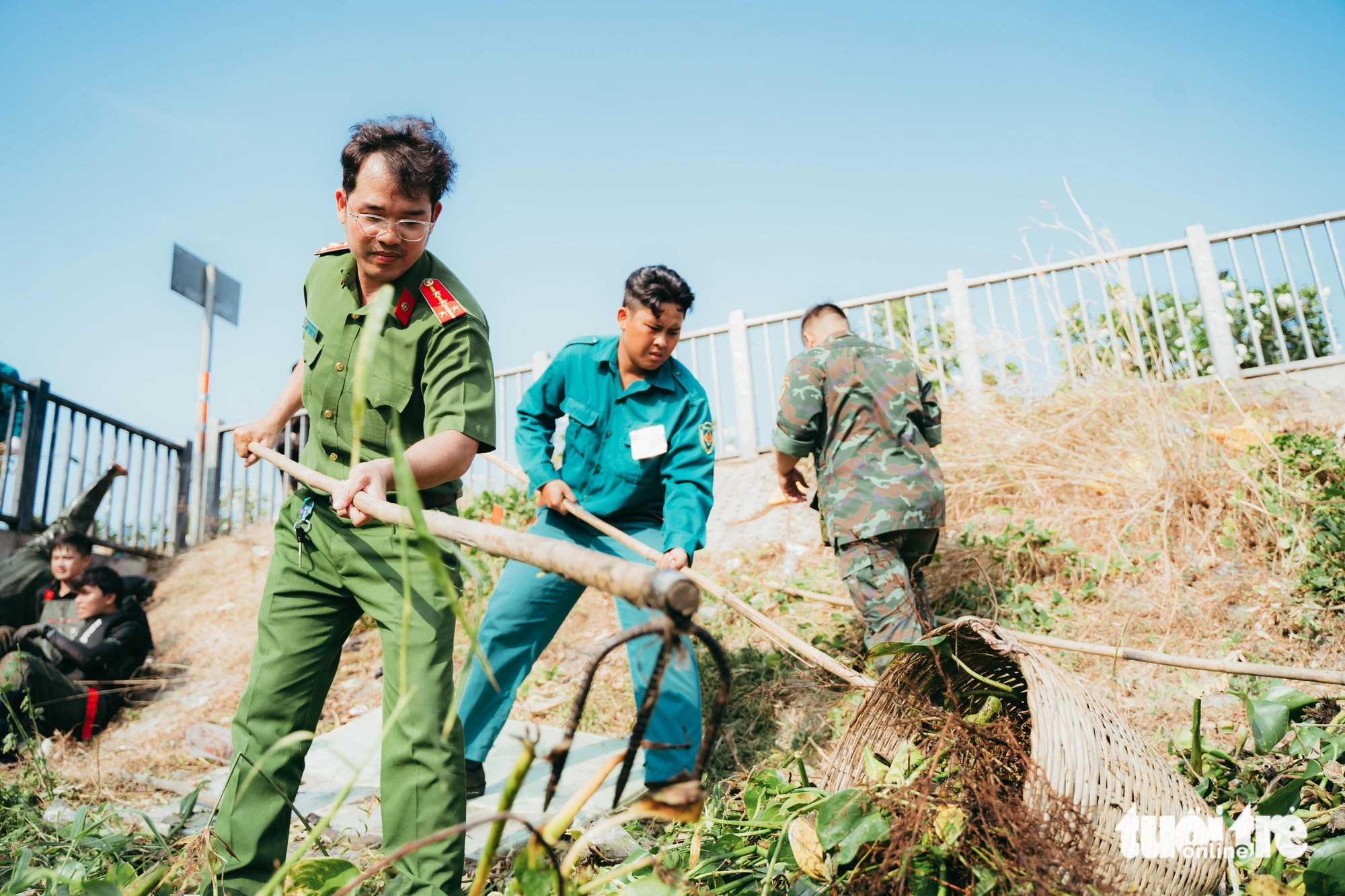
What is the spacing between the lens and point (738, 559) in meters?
5.53

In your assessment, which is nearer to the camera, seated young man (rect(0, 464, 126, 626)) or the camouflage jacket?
the camouflage jacket

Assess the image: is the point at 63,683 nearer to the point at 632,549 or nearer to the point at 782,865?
the point at 632,549

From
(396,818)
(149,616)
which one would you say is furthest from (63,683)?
(396,818)

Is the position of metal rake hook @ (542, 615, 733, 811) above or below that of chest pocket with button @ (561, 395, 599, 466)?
below

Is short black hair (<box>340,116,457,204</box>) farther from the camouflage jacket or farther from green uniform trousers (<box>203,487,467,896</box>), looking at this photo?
the camouflage jacket

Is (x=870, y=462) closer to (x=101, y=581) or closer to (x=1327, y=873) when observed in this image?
(x=1327, y=873)

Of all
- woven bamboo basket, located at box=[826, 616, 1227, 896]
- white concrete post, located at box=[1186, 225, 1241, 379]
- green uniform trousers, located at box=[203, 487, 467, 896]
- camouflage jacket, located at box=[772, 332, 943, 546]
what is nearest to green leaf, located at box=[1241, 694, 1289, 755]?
woven bamboo basket, located at box=[826, 616, 1227, 896]

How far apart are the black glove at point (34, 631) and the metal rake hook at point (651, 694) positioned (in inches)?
205

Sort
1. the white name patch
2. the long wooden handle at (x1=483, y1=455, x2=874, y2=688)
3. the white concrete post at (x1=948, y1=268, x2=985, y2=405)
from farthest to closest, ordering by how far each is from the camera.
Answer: the white concrete post at (x1=948, y1=268, x2=985, y2=405) < the white name patch < the long wooden handle at (x1=483, y1=455, x2=874, y2=688)

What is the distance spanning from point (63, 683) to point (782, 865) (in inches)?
180

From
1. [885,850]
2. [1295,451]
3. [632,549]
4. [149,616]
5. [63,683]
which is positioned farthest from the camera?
[149,616]

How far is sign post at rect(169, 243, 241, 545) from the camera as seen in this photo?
7.96m

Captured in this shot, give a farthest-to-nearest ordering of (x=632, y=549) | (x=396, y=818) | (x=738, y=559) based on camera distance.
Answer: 1. (x=738, y=559)
2. (x=632, y=549)
3. (x=396, y=818)

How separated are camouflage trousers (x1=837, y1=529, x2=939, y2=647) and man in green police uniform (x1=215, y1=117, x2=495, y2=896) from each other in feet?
5.47
